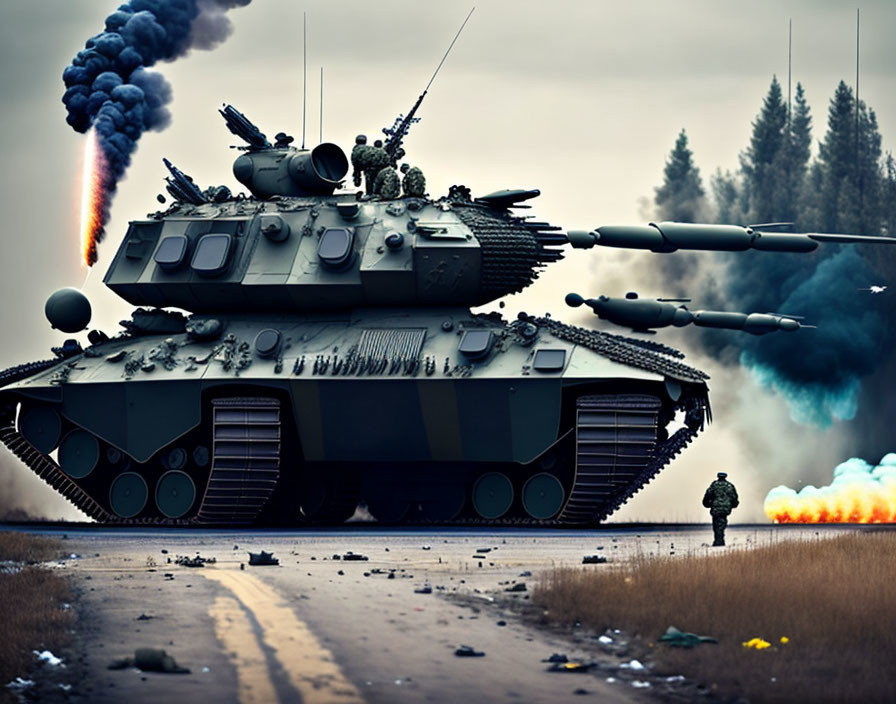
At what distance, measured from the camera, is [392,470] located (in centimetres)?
4347

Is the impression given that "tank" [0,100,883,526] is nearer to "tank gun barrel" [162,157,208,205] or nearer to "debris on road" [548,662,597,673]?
"tank gun barrel" [162,157,208,205]

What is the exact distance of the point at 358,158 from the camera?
148 ft

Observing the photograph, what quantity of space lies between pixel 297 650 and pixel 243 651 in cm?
54

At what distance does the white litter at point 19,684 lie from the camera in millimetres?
17094

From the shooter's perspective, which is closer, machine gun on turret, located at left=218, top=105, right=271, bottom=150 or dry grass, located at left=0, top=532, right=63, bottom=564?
dry grass, located at left=0, top=532, right=63, bottom=564

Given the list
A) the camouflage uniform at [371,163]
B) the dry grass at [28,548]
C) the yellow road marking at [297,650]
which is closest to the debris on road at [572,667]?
the yellow road marking at [297,650]

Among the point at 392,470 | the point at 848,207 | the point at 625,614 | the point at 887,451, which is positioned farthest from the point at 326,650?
the point at 848,207

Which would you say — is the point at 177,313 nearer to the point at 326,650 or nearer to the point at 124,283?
the point at 124,283

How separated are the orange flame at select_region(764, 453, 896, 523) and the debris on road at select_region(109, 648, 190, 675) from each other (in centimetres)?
2960

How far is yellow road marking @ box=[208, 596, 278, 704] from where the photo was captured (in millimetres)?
16438

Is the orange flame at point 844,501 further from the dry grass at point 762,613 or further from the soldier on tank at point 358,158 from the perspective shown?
the dry grass at point 762,613

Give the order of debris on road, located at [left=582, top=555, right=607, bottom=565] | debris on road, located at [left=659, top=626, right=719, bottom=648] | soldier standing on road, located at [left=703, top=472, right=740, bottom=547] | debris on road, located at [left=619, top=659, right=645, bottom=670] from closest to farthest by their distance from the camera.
Result: debris on road, located at [left=619, top=659, right=645, bottom=670]
debris on road, located at [left=659, top=626, right=719, bottom=648]
debris on road, located at [left=582, top=555, right=607, bottom=565]
soldier standing on road, located at [left=703, top=472, right=740, bottom=547]

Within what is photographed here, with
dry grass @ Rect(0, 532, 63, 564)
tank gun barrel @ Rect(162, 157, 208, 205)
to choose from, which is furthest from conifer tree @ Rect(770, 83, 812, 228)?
dry grass @ Rect(0, 532, 63, 564)

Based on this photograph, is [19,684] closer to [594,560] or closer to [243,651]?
[243,651]
